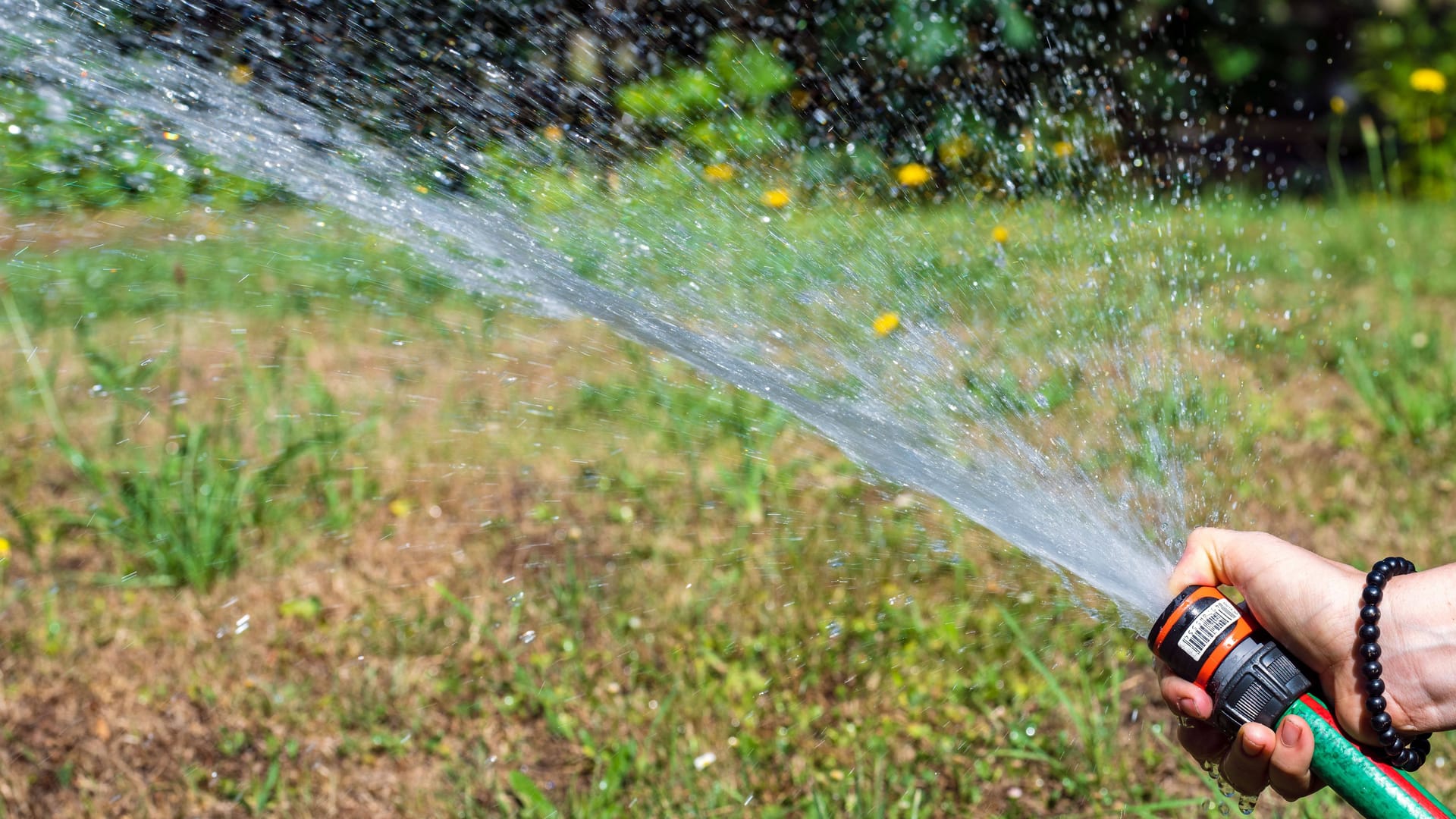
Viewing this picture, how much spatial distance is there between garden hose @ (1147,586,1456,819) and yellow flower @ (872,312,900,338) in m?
1.37

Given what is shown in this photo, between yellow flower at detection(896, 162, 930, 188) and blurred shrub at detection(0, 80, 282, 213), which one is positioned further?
yellow flower at detection(896, 162, 930, 188)

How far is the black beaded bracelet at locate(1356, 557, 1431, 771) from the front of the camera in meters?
1.22

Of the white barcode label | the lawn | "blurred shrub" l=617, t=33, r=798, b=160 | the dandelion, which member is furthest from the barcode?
"blurred shrub" l=617, t=33, r=798, b=160

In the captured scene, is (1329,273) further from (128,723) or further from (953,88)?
(128,723)

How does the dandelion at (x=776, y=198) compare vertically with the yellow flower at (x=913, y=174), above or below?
below

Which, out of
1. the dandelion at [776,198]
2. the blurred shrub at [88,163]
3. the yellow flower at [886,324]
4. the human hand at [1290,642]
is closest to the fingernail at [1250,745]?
the human hand at [1290,642]

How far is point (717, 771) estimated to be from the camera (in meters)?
1.78

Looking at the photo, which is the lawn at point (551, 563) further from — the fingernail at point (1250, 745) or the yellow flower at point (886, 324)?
the fingernail at point (1250, 745)

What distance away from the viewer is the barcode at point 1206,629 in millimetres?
1249

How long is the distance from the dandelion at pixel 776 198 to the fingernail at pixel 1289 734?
2.56 meters

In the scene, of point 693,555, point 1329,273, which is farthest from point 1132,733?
point 1329,273

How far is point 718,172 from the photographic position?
3771mm

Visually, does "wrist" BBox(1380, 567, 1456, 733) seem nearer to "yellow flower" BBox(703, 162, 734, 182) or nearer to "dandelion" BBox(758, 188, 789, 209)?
"dandelion" BBox(758, 188, 789, 209)

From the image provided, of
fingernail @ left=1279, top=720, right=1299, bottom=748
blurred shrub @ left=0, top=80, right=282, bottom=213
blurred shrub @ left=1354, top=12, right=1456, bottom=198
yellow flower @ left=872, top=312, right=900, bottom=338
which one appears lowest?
blurred shrub @ left=0, top=80, right=282, bottom=213
